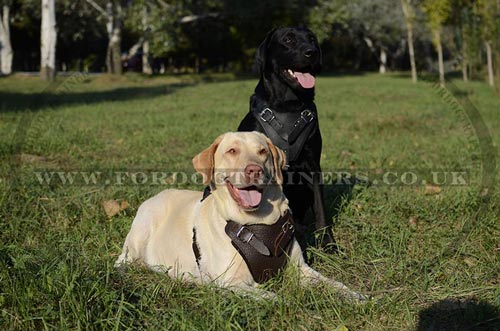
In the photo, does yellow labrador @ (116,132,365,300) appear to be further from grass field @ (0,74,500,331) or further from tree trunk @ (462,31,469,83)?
tree trunk @ (462,31,469,83)

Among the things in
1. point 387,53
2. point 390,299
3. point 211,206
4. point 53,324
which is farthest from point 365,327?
point 387,53

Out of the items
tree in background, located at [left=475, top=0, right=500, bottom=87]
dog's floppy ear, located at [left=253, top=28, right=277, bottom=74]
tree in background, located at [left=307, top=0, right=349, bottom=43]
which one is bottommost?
dog's floppy ear, located at [left=253, top=28, right=277, bottom=74]

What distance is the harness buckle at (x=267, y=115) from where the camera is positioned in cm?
437

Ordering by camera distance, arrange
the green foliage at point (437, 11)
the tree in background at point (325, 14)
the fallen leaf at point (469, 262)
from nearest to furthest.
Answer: the fallen leaf at point (469, 262) → the green foliage at point (437, 11) → the tree in background at point (325, 14)

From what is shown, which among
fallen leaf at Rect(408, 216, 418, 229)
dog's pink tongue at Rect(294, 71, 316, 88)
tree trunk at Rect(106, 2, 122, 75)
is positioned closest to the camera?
dog's pink tongue at Rect(294, 71, 316, 88)

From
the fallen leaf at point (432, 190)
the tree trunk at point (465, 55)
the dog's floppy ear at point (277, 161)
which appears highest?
the tree trunk at point (465, 55)

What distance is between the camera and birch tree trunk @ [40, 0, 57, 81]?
24.3 m

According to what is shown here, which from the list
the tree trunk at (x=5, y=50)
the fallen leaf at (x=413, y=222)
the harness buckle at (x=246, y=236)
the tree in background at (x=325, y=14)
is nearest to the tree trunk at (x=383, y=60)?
the tree in background at (x=325, y=14)

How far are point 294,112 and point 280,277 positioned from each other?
62.0 inches

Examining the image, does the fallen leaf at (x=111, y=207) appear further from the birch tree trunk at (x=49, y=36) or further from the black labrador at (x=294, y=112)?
the birch tree trunk at (x=49, y=36)

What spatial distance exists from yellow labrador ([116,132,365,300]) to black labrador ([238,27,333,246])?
0.71 metres

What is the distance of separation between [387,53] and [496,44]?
36.1 meters

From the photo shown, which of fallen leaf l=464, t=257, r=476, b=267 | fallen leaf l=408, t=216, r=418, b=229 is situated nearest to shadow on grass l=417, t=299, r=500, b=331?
fallen leaf l=464, t=257, r=476, b=267

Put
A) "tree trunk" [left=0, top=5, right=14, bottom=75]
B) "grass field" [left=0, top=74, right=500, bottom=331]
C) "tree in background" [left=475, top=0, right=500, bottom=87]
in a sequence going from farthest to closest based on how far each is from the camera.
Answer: "tree trunk" [left=0, top=5, right=14, bottom=75]
"tree in background" [left=475, top=0, right=500, bottom=87]
"grass field" [left=0, top=74, right=500, bottom=331]
